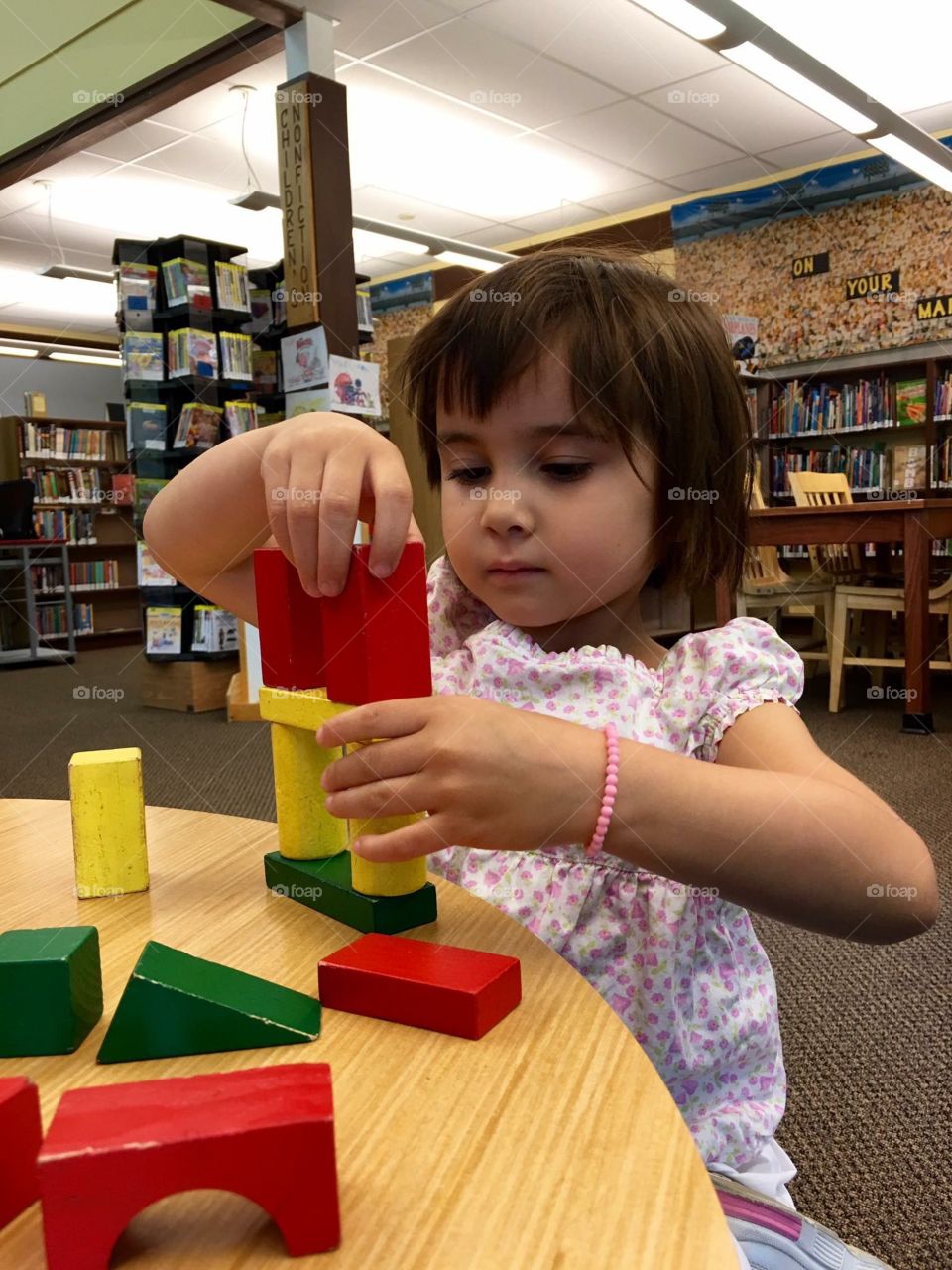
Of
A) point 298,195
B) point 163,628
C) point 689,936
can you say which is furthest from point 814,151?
point 689,936

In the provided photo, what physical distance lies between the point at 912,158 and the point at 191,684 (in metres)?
4.06

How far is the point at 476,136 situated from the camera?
5141 millimetres

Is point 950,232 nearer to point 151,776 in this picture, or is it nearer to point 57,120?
point 57,120

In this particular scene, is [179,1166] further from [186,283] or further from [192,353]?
[186,283]

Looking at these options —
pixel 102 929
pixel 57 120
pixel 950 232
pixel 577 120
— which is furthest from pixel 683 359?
pixel 950 232

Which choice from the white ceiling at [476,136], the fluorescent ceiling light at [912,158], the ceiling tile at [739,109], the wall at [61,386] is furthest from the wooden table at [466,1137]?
the wall at [61,386]

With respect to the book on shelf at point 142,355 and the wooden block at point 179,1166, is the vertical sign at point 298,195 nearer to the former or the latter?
the book on shelf at point 142,355

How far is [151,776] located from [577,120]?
12.8ft

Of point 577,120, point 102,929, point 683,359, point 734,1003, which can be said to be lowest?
point 734,1003

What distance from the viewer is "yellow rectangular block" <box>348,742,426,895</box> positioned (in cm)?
48

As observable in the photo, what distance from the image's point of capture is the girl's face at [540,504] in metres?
0.72

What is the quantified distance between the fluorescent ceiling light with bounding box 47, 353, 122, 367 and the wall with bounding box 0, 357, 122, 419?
126mm

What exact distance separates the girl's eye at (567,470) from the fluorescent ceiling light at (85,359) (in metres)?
9.25

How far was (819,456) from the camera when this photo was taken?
6.32 m
